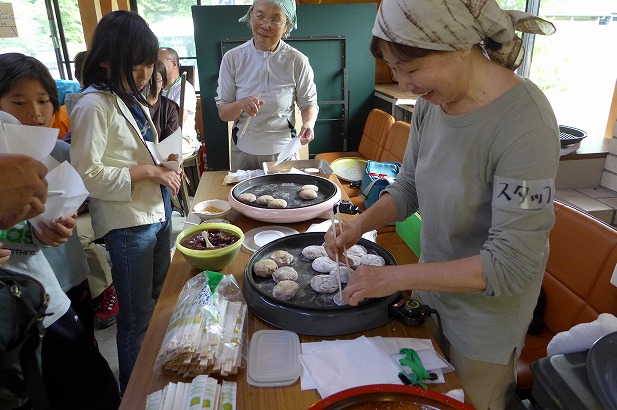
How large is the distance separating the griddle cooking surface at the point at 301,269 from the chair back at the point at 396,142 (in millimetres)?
1645

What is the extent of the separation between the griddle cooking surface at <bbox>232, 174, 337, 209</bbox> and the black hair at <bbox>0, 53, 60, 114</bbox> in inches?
31.5

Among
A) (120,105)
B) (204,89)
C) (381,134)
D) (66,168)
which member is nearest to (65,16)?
(204,89)

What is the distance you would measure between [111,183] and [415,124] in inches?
42.0

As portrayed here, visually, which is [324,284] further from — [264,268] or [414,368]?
[414,368]

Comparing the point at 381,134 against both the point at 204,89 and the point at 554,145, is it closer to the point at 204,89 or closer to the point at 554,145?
the point at 204,89

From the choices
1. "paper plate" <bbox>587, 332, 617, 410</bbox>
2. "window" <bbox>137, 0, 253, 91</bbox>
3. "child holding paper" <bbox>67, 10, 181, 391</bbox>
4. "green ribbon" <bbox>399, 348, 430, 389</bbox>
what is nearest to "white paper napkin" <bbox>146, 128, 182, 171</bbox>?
"child holding paper" <bbox>67, 10, 181, 391</bbox>

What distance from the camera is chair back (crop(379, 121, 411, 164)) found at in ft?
9.54

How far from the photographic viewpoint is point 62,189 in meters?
1.18

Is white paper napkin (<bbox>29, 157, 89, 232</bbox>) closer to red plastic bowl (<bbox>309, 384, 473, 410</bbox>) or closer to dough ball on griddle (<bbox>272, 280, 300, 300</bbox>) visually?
dough ball on griddle (<bbox>272, 280, 300, 300</bbox>)

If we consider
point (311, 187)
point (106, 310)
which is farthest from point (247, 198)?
point (106, 310)

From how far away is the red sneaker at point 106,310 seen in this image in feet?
8.39

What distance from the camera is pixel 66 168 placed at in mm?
1172

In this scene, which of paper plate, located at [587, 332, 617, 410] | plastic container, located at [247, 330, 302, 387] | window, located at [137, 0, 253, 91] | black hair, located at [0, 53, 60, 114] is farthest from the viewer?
window, located at [137, 0, 253, 91]

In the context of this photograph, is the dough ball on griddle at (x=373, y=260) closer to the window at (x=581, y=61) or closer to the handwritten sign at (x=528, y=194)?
the handwritten sign at (x=528, y=194)
